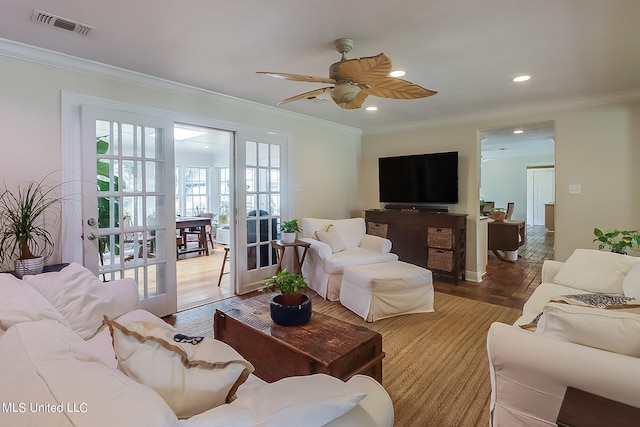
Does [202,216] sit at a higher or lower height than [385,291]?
higher

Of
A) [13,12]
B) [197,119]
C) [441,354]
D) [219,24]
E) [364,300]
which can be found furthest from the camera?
[197,119]

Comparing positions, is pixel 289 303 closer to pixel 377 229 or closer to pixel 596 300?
pixel 596 300

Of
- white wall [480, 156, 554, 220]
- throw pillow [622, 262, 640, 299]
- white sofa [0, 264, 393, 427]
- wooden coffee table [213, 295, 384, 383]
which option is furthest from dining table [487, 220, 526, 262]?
white sofa [0, 264, 393, 427]

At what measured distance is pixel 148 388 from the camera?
738 millimetres

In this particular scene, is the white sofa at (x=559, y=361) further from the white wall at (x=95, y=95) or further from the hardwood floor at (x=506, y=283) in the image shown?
the white wall at (x=95, y=95)

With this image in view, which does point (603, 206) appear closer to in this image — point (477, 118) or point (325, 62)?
point (477, 118)

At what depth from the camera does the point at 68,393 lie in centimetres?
66

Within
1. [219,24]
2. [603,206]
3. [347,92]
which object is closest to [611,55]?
[603,206]

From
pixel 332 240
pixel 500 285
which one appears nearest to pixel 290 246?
pixel 332 240

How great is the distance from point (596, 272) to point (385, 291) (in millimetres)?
1674

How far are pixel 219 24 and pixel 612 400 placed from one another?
2669 millimetres

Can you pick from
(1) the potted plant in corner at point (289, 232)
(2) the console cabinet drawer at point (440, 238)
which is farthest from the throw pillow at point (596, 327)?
(2) the console cabinet drawer at point (440, 238)

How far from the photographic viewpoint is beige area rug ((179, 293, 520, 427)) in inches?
73.6

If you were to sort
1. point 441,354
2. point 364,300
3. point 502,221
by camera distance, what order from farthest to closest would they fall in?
point 502,221 → point 364,300 → point 441,354
